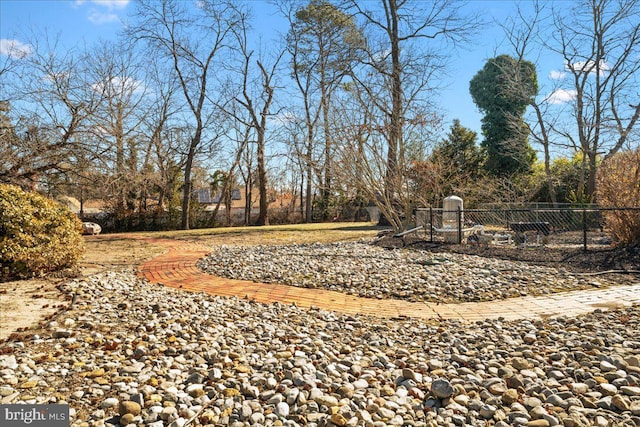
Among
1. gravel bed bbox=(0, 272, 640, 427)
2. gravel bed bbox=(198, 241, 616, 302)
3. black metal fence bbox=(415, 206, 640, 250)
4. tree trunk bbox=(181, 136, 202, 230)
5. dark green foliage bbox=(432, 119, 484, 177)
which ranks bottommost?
gravel bed bbox=(0, 272, 640, 427)

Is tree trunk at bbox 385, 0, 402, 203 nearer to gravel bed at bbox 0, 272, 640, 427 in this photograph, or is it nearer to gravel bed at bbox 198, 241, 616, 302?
gravel bed at bbox 198, 241, 616, 302

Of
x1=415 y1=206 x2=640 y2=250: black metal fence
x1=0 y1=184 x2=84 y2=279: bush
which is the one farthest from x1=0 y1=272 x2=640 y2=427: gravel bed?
x1=415 y1=206 x2=640 y2=250: black metal fence

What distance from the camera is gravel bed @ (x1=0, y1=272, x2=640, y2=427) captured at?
2102 millimetres

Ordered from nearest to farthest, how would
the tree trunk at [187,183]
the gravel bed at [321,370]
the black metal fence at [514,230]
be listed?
the gravel bed at [321,370]
the black metal fence at [514,230]
the tree trunk at [187,183]

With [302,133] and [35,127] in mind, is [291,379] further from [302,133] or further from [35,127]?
[302,133]

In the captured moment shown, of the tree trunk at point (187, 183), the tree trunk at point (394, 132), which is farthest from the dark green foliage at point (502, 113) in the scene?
the tree trunk at point (187, 183)

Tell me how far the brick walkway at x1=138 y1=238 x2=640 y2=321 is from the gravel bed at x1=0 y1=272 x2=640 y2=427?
0.33 m

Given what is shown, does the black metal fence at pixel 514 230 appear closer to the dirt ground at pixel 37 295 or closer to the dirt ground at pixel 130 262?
the dirt ground at pixel 130 262

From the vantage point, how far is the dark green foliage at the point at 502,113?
20734mm

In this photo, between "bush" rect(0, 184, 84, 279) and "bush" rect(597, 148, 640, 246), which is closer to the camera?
"bush" rect(0, 184, 84, 279)

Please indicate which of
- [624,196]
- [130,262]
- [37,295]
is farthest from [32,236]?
[624,196]

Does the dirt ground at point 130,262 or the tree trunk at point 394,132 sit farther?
the tree trunk at point 394,132

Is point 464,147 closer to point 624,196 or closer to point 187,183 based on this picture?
point 624,196

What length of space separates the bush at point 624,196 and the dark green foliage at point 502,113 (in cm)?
1234
